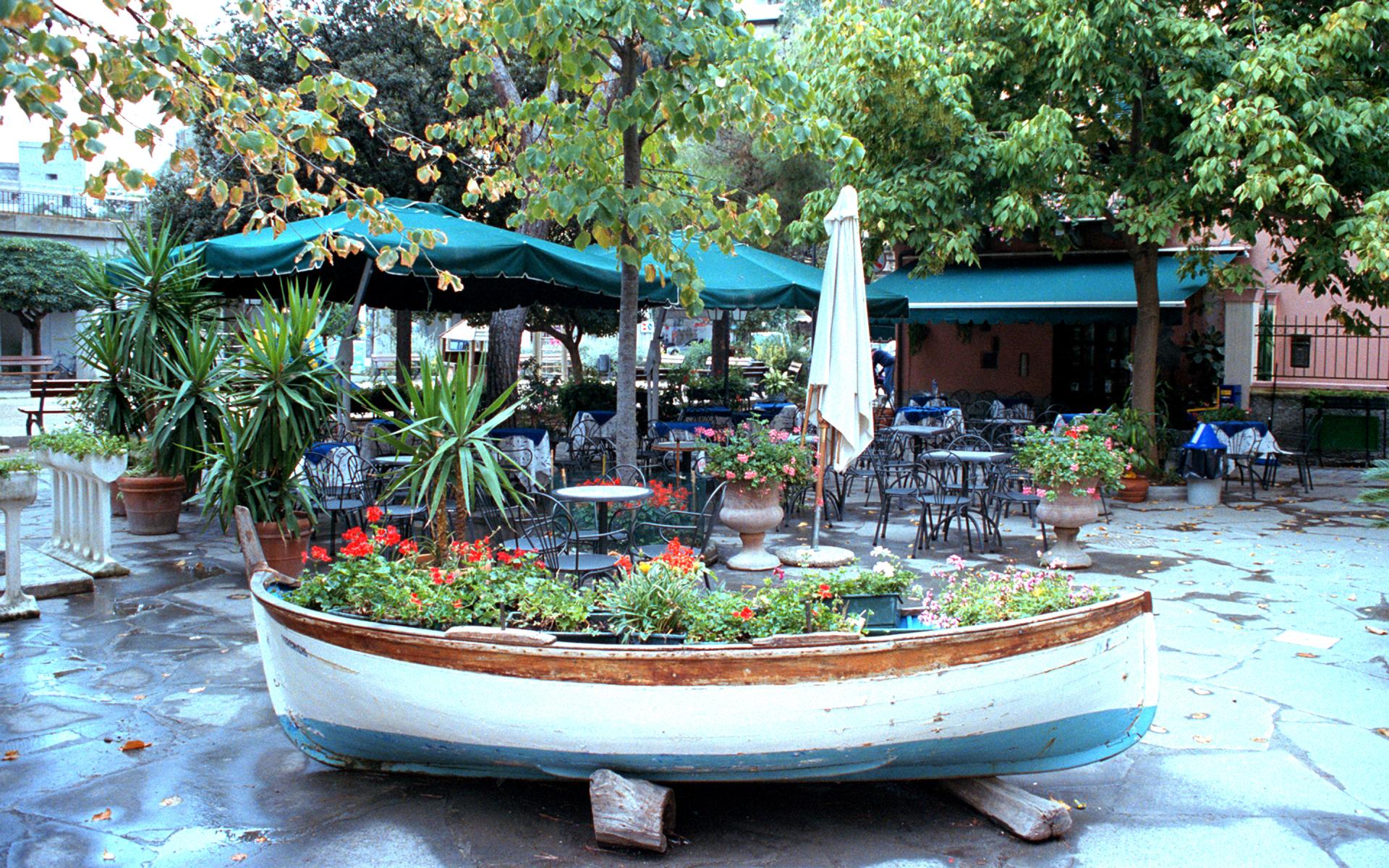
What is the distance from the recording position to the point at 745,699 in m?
3.46

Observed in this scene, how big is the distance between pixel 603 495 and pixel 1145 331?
8.55 m

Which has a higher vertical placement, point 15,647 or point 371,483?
point 371,483

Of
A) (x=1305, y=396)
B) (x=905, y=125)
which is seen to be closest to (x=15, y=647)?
(x=905, y=125)

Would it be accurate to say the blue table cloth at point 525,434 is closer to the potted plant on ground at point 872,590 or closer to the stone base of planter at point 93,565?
the stone base of planter at point 93,565

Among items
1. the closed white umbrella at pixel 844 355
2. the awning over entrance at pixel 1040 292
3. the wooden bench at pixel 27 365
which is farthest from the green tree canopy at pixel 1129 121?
the wooden bench at pixel 27 365

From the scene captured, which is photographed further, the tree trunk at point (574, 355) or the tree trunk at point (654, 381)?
the tree trunk at point (574, 355)

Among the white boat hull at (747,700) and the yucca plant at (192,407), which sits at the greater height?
the yucca plant at (192,407)

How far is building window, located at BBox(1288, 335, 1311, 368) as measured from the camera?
1538 cm

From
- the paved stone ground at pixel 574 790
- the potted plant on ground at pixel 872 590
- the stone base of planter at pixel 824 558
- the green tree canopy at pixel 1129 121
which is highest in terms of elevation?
the green tree canopy at pixel 1129 121

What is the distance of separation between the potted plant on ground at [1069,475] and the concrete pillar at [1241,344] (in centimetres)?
816

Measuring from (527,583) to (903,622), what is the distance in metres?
1.50

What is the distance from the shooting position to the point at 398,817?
12.7 feet

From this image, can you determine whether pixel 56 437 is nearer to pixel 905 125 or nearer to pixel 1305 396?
pixel 905 125

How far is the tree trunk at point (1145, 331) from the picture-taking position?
12180mm
